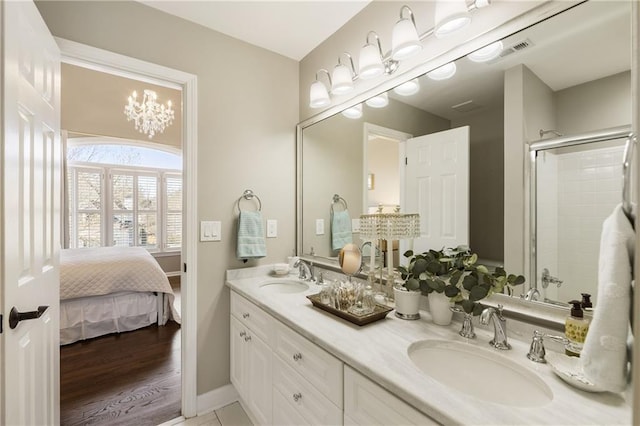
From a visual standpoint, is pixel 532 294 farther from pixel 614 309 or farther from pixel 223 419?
pixel 223 419

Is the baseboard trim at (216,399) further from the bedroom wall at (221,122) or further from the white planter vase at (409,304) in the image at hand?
the white planter vase at (409,304)

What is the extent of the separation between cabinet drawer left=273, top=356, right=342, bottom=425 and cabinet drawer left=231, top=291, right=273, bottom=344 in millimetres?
152

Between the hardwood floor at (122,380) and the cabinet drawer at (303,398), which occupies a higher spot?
the cabinet drawer at (303,398)

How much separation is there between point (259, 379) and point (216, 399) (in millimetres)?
626

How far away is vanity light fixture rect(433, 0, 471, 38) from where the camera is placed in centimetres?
107

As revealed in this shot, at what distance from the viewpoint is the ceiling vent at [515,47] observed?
102 cm

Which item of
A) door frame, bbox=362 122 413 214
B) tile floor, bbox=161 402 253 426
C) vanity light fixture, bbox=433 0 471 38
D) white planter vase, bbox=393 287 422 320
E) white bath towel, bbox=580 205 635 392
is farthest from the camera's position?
tile floor, bbox=161 402 253 426

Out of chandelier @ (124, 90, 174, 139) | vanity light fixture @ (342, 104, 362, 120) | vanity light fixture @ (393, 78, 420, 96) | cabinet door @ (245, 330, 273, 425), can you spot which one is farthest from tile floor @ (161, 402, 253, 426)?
chandelier @ (124, 90, 174, 139)

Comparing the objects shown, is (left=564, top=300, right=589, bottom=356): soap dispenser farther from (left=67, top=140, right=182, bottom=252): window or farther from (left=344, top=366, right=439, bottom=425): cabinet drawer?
(left=67, top=140, right=182, bottom=252): window

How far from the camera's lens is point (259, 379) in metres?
1.49

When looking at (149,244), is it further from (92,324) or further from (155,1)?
(155,1)

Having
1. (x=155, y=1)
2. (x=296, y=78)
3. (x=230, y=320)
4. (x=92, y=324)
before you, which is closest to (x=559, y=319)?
(x=230, y=320)

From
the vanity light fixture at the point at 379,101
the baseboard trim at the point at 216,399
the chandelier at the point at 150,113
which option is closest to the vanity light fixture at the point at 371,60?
the vanity light fixture at the point at 379,101

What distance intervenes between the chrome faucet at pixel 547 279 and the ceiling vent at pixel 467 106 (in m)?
0.68
